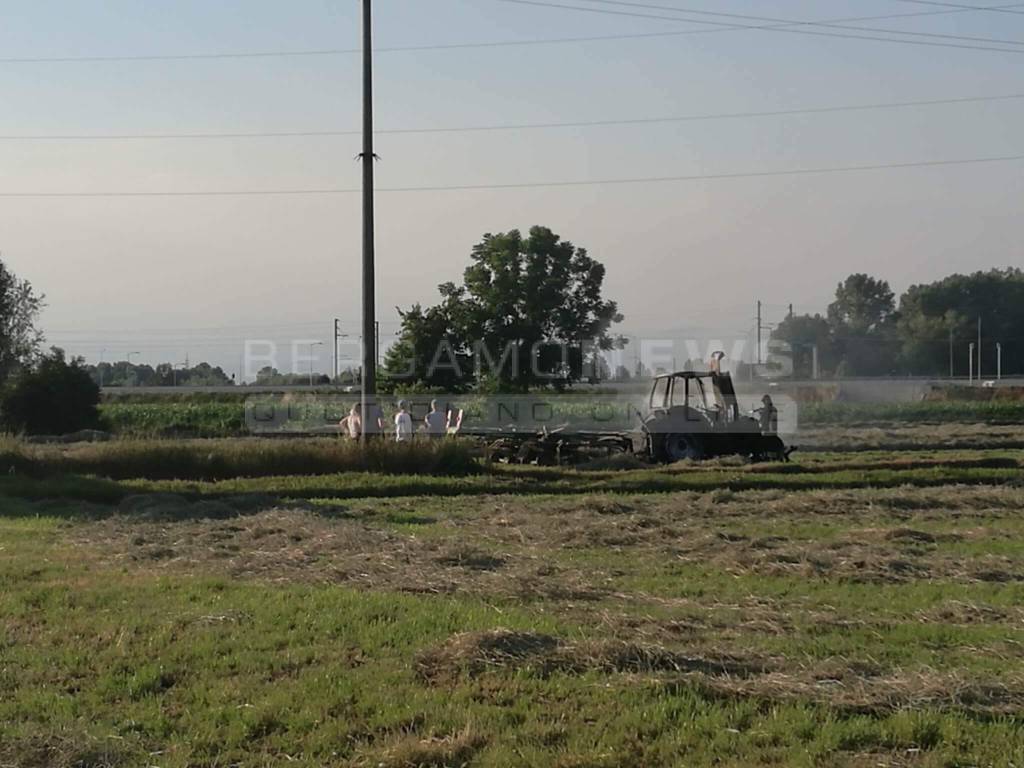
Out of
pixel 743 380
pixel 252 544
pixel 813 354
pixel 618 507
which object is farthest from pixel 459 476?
pixel 813 354

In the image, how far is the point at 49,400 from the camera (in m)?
43.4

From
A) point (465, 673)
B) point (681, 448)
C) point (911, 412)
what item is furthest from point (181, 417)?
point (465, 673)

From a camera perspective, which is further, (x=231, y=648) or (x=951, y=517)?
(x=951, y=517)

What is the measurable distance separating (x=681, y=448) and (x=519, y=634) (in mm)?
20569

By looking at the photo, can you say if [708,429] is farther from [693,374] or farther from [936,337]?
[936,337]

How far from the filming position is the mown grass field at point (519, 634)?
20.3 feet

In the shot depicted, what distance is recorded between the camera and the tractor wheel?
27.9 metres

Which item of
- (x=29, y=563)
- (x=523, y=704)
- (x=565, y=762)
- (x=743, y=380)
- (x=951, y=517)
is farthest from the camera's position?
(x=743, y=380)

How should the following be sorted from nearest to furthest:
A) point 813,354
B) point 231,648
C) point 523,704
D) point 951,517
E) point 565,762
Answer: point 565,762
point 523,704
point 231,648
point 951,517
point 813,354

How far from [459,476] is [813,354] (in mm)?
74681

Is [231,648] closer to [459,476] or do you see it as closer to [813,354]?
[459,476]

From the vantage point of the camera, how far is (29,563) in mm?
12617

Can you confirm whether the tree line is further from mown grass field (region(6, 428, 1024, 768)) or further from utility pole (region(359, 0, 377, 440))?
mown grass field (region(6, 428, 1024, 768))

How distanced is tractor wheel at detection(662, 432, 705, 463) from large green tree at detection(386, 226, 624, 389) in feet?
72.4
